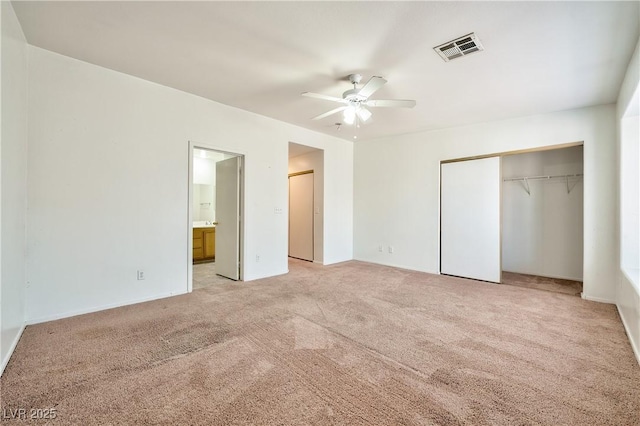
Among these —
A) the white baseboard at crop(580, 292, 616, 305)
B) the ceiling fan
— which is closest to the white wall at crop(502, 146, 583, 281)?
the white baseboard at crop(580, 292, 616, 305)

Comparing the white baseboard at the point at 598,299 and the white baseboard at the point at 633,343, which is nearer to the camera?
the white baseboard at the point at 633,343

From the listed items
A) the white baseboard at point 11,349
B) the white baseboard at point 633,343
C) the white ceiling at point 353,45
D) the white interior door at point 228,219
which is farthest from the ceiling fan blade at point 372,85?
the white baseboard at point 11,349

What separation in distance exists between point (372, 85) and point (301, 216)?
4258 millimetres

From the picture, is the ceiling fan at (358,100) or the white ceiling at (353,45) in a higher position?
the white ceiling at (353,45)

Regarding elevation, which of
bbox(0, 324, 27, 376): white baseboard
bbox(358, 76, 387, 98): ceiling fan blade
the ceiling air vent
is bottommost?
bbox(0, 324, 27, 376): white baseboard

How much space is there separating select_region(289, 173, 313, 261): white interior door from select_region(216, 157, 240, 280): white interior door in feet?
6.72

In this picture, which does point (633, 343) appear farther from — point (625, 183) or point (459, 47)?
point (459, 47)

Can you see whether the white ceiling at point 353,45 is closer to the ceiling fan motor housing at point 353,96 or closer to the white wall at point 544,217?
the ceiling fan motor housing at point 353,96

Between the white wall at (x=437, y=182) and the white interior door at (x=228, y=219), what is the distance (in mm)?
2906

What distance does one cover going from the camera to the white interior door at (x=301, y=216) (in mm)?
6414

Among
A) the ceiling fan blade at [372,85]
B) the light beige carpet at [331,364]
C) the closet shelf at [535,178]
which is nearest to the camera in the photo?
the light beige carpet at [331,364]

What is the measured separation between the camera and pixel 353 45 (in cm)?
260

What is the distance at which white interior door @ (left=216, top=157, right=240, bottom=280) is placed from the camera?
183 inches

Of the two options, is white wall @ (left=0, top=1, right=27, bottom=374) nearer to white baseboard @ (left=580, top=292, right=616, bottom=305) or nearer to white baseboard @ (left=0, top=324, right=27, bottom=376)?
white baseboard @ (left=0, top=324, right=27, bottom=376)
